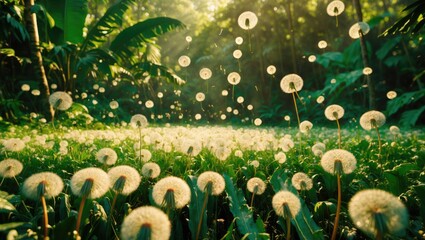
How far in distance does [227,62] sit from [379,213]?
16.6 metres

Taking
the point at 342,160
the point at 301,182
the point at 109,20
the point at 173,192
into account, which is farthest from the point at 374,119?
the point at 109,20

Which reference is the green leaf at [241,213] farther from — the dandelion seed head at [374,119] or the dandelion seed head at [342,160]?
the dandelion seed head at [374,119]

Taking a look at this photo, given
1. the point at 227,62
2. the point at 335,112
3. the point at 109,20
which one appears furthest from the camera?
the point at 227,62

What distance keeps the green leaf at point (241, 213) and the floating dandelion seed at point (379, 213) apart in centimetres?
44

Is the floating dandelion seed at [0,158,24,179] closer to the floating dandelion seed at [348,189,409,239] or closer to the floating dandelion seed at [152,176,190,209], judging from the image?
the floating dandelion seed at [152,176,190,209]

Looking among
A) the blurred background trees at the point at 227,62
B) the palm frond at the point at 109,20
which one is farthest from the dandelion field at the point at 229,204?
the palm frond at the point at 109,20

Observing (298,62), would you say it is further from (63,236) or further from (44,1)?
(63,236)

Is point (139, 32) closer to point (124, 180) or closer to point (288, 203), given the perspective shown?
point (124, 180)

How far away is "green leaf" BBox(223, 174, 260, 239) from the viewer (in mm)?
1158

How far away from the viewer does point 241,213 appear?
128cm

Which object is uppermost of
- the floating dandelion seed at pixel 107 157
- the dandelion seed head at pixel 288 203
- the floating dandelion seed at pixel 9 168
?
the floating dandelion seed at pixel 107 157

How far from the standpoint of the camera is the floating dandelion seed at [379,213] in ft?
2.16

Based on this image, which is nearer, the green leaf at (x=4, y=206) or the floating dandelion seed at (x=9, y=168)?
the green leaf at (x=4, y=206)

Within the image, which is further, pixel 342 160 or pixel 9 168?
pixel 9 168
